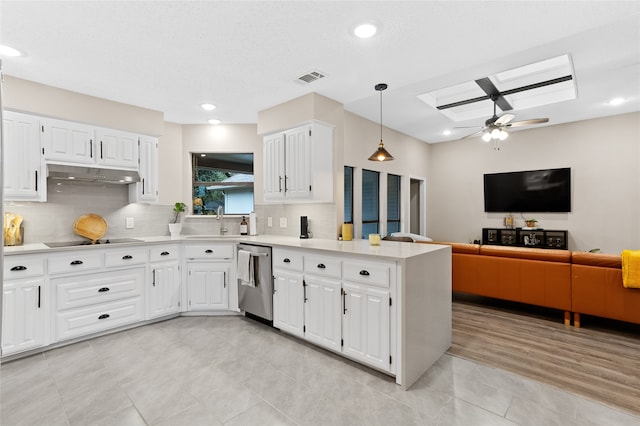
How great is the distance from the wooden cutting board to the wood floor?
4026 mm

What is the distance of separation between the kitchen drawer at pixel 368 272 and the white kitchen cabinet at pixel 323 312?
17cm

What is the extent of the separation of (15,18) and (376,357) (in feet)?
11.9

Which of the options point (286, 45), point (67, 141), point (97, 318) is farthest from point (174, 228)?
point (286, 45)

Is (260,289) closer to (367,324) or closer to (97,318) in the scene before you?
(367,324)

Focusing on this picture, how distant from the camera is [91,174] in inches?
135

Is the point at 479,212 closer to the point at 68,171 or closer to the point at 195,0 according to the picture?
the point at 195,0

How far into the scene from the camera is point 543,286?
355cm

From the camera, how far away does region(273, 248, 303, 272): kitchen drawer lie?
3058 mm

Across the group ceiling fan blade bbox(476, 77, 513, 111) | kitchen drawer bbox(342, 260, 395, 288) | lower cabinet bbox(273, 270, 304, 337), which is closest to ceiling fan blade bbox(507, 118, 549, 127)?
ceiling fan blade bbox(476, 77, 513, 111)

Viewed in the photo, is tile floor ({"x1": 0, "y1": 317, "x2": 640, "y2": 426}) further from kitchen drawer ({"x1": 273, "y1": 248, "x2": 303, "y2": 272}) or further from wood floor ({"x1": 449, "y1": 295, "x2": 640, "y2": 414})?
kitchen drawer ({"x1": 273, "y1": 248, "x2": 303, "y2": 272})

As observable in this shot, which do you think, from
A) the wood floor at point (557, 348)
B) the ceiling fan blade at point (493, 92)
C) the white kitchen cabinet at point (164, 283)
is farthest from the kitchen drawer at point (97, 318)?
the ceiling fan blade at point (493, 92)

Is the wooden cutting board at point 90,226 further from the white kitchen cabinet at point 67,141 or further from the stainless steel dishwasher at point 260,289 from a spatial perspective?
the stainless steel dishwasher at point 260,289

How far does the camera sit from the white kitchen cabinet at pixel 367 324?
2.40 meters

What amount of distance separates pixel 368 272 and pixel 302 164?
1696 millimetres
